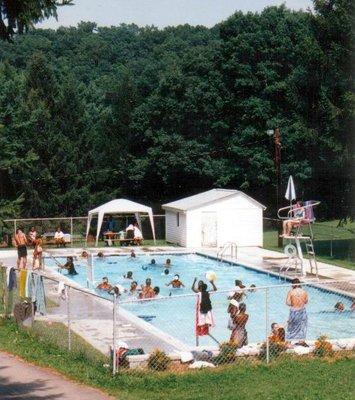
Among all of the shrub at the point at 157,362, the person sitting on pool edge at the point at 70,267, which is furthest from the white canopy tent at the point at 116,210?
the shrub at the point at 157,362

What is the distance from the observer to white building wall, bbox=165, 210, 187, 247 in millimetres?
43434

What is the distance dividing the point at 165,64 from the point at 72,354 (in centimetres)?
5253

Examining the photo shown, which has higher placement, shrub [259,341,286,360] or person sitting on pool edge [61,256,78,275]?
person sitting on pool edge [61,256,78,275]

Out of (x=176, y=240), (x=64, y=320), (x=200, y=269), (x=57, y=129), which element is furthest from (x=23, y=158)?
(x=64, y=320)

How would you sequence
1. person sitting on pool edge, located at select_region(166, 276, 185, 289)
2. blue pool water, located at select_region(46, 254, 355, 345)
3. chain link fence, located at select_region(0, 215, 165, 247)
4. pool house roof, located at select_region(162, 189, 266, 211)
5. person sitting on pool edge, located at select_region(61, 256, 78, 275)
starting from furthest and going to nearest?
chain link fence, located at select_region(0, 215, 165, 247) → pool house roof, located at select_region(162, 189, 266, 211) → person sitting on pool edge, located at select_region(61, 256, 78, 275) → person sitting on pool edge, located at select_region(166, 276, 185, 289) → blue pool water, located at select_region(46, 254, 355, 345)

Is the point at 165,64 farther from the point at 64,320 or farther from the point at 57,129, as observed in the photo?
the point at 64,320

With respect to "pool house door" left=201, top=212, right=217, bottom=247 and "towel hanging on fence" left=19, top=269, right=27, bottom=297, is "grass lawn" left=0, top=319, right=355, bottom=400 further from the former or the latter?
"pool house door" left=201, top=212, right=217, bottom=247

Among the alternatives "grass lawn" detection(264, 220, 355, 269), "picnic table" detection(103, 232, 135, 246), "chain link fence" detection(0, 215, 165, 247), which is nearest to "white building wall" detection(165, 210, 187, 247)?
"chain link fence" detection(0, 215, 165, 247)

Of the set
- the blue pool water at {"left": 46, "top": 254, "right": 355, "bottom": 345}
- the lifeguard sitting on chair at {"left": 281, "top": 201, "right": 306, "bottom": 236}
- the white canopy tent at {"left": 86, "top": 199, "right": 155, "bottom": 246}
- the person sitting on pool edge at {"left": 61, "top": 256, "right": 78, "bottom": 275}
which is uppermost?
the white canopy tent at {"left": 86, "top": 199, "right": 155, "bottom": 246}

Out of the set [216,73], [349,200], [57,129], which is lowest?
[349,200]

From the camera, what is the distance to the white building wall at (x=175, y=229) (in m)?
43.4

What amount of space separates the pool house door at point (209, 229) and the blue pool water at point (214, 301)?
2934 millimetres

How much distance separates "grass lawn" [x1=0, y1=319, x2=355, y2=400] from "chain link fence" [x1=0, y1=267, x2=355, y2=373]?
387mm

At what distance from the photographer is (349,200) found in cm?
4503
